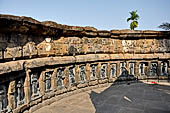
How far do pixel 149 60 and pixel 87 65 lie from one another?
14.5 ft

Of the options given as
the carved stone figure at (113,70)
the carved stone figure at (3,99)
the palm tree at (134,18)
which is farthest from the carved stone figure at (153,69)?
the palm tree at (134,18)

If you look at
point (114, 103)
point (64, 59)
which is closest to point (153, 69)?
point (114, 103)

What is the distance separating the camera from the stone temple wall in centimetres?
413

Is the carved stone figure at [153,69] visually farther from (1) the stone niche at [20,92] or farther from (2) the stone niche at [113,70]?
(1) the stone niche at [20,92]

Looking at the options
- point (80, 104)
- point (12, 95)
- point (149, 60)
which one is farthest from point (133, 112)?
point (149, 60)

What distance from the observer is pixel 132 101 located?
582cm

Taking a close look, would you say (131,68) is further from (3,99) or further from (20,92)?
(3,99)

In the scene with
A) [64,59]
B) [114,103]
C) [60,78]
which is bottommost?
[114,103]

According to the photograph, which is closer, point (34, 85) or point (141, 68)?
point (34, 85)

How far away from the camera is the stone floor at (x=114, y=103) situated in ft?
16.3

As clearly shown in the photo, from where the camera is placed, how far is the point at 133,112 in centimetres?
477

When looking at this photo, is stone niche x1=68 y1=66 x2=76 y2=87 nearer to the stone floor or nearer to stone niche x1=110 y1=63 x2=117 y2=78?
the stone floor

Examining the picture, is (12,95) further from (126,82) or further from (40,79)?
(126,82)

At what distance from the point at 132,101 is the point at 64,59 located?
3.39 metres
